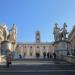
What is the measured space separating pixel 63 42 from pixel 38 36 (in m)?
89.5

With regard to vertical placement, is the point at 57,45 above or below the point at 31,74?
above

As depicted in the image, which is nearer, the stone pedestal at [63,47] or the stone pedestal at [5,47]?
the stone pedestal at [63,47]

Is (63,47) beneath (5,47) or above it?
beneath

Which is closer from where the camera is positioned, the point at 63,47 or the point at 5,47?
the point at 63,47

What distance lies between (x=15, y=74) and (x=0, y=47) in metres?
28.7

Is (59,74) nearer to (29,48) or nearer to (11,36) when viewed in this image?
(11,36)

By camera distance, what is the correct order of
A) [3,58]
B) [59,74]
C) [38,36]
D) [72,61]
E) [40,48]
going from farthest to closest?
[40,48], [38,36], [3,58], [72,61], [59,74]


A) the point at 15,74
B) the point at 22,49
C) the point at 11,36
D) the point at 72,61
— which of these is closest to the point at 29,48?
the point at 22,49

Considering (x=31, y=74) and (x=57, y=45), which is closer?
(x=31, y=74)

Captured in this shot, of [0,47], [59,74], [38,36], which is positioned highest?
[38,36]

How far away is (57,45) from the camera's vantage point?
1866 inches

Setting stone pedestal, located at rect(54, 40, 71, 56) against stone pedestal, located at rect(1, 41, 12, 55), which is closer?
stone pedestal, located at rect(54, 40, 71, 56)

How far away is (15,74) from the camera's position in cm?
1950

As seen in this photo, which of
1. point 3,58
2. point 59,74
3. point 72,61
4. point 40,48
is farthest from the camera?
point 40,48
